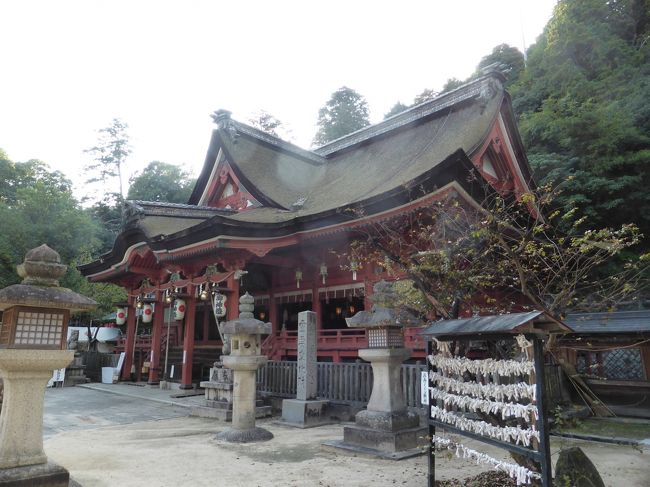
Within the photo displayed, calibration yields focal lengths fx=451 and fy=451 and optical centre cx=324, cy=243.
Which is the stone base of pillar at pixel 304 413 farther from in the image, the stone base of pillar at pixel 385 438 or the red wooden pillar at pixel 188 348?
the red wooden pillar at pixel 188 348

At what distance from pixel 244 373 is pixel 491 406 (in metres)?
5.45

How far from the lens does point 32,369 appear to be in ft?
16.7

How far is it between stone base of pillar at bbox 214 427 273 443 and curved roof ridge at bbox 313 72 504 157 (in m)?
13.0

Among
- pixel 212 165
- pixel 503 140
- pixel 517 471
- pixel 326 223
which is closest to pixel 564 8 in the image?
pixel 503 140

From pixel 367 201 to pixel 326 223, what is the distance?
5.36 ft

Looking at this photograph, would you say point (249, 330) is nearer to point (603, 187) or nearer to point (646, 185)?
point (603, 187)

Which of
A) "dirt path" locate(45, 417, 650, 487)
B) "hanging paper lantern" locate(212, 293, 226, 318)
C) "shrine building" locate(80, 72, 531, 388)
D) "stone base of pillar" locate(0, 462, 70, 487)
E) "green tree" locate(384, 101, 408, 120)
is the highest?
"green tree" locate(384, 101, 408, 120)

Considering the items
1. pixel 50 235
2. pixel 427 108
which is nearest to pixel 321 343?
pixel 427 108

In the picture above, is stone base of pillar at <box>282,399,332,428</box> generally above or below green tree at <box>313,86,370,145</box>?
below

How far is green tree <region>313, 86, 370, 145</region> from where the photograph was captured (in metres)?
46.7

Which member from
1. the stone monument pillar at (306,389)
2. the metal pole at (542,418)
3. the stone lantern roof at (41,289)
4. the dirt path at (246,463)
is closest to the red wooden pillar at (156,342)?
the dirt path at (246,463)

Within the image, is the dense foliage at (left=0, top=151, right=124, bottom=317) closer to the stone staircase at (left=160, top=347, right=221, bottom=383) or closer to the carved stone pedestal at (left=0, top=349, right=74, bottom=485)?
the stone staircase at (left=160, top=347, right=221, bottom=383)

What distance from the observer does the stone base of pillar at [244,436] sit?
26.9 feet

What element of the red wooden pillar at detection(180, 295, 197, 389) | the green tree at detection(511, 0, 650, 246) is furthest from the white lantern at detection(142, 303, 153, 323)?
A: the green tree at detection(511, 0, 650, 246)
